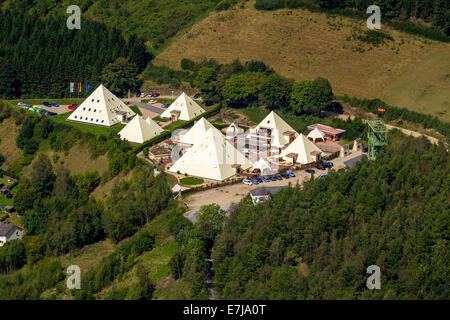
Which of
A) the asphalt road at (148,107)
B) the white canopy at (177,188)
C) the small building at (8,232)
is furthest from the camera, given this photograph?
the asphalt road at (148,107)

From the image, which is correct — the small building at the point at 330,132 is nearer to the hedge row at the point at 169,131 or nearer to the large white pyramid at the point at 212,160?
the large white pyramid at the point at 212,160

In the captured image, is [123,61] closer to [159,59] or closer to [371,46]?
[159,59]

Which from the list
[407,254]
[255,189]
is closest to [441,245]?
[407,254]

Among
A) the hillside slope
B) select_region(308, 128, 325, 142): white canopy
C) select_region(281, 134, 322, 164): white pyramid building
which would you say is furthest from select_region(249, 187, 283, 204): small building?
the hillside slope

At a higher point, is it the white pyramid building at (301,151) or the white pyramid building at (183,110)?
the white pyramid building at (301,151)

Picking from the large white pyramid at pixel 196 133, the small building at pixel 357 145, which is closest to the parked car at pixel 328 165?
the small building at pixel 357 145

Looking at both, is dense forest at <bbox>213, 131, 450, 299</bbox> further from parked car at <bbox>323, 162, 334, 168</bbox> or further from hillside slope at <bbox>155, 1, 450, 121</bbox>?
hillside slope at <bbox>155, 1, 450, 121</bbox>

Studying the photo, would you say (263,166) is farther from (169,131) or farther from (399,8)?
(399,8)

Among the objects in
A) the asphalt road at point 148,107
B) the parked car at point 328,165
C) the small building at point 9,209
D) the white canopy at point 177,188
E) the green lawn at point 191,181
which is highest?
the white canopy at point 177,188
